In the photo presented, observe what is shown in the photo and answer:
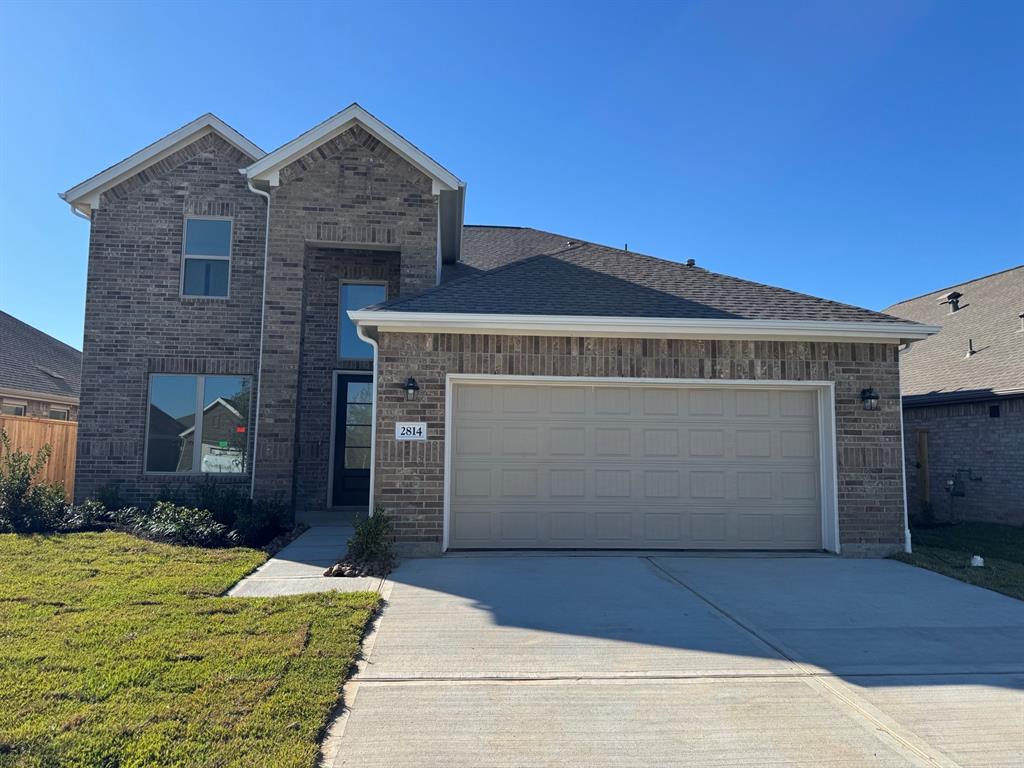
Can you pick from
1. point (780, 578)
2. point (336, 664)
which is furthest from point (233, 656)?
A: point (780, 578)

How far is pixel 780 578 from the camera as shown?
726 centimetres

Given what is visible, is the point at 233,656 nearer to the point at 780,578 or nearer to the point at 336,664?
the point at 336,664

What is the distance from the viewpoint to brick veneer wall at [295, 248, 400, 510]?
38.0 ft

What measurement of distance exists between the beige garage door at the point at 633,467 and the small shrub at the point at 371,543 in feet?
3.65

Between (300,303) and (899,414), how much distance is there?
9.12 m

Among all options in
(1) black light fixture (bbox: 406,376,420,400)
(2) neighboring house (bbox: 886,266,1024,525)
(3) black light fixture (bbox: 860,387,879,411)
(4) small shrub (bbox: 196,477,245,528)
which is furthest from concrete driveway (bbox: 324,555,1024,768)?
(2) neighboring house (bbox: 886,266,1024,525)

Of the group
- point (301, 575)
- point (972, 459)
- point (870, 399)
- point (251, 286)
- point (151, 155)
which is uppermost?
point (151, 155)

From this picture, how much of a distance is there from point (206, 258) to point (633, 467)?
27.3 ft

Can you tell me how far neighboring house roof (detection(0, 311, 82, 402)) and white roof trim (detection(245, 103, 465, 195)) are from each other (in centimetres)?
1159

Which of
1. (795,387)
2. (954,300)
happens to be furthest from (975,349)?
(795,387)

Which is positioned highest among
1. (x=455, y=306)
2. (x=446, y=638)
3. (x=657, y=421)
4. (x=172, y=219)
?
(x=172, y=219)

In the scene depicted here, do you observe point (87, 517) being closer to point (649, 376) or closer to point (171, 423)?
point (171, 423)

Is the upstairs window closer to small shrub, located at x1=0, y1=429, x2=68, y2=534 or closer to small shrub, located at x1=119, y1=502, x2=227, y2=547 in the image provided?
small shrub, located at x1=0, y1=429, x2=68, y2=534

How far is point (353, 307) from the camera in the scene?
39.6 ft
